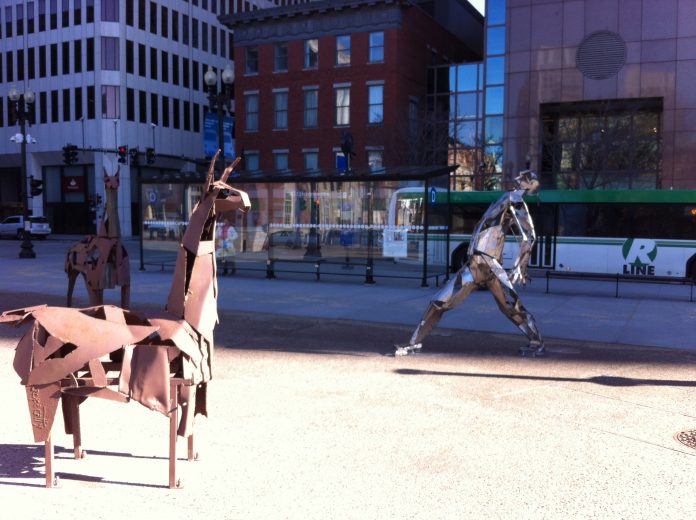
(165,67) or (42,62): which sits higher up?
(42,62)

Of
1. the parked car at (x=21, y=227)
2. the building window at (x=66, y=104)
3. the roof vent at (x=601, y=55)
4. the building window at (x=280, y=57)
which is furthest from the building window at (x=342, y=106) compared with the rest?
the building window at (x=66, y=104)

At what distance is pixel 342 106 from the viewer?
1662 inches

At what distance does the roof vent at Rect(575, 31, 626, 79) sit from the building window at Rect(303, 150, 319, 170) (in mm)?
16953

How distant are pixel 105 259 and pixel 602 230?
16.9m

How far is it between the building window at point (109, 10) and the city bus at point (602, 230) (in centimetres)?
4014

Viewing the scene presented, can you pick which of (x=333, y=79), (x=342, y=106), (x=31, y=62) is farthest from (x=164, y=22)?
(x=342, y=106)

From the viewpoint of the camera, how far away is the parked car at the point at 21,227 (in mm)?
47506

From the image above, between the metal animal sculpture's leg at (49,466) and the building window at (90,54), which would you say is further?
the building window at (90,54)

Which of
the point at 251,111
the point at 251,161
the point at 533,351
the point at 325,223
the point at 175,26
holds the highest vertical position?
the point at 175,26

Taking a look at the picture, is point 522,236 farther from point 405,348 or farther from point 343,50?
point 343,50

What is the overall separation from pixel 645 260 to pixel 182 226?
1503 cm

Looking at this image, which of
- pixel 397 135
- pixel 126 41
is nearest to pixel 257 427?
pixel 397 135

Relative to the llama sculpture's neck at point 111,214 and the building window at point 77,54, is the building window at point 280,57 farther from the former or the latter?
the llama sculpture's neck at point 111,214

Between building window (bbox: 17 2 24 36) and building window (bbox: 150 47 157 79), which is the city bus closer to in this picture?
building window (bbox: 150 47 157 79)
